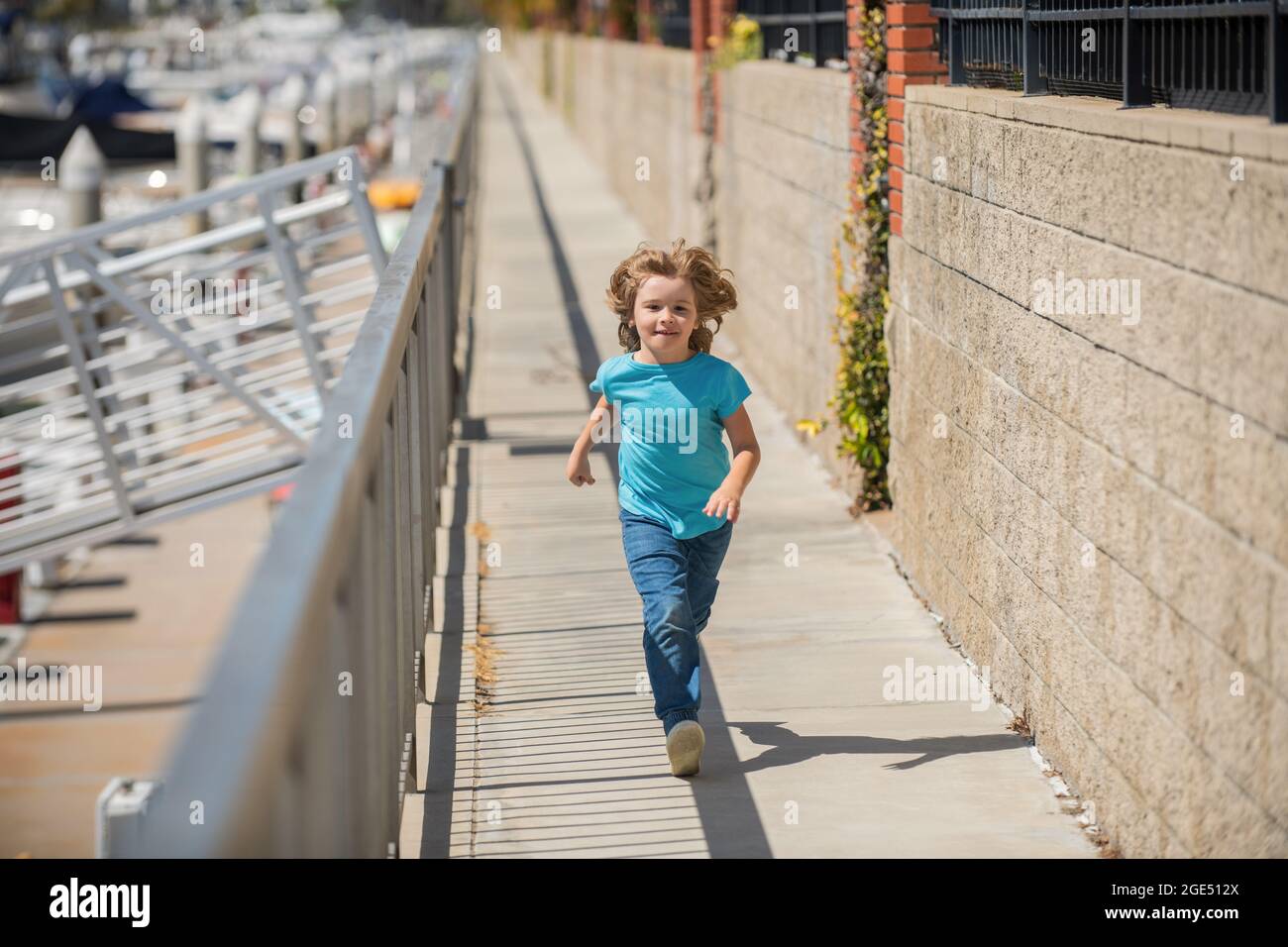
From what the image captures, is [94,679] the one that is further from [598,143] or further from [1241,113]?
[598,143]

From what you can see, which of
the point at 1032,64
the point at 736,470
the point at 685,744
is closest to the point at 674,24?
the point at 1032,64

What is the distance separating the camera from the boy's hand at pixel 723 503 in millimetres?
4566

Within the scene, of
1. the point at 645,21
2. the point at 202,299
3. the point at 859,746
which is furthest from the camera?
the point at 645,21

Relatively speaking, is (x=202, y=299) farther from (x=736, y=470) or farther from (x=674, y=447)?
(x=736, y=470)

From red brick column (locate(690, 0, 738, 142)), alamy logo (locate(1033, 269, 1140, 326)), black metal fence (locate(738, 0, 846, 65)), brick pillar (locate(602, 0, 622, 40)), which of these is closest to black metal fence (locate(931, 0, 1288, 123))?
alamy logo (locate(1033, 269, 1140, 326))

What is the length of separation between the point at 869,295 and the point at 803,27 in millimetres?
4118

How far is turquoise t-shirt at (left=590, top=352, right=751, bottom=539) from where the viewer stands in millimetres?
4742

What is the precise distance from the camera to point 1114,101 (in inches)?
208

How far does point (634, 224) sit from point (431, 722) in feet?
55.6

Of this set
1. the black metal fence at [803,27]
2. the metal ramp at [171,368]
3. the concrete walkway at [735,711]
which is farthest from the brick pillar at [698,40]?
the concrete walkway at [735,711]

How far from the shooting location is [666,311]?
4707 millimetres
